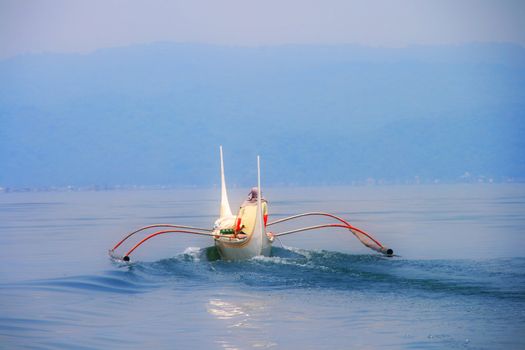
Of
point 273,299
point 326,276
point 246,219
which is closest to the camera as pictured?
point 273,299

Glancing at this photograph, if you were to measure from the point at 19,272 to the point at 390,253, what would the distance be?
1281 cm

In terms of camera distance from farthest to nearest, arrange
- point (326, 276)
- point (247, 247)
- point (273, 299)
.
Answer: point (247, 247) < point (326, 276) < point (273, 299)

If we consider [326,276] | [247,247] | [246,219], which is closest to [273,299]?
[326,276]

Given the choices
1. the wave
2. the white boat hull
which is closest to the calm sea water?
the wave

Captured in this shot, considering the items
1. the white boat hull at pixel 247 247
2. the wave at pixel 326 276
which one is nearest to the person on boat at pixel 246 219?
the white boat hull at pixel 247 247

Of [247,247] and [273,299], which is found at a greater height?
[247,247]

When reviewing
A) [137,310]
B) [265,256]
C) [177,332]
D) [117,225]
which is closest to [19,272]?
[265,256]

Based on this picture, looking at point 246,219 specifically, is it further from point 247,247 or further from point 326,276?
point 326,276

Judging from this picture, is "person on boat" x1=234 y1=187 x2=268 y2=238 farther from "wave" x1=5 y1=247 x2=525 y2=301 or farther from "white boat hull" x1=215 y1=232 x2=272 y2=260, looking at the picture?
Answer: "wave" x1=5 y1=247 x2=525 y2=301

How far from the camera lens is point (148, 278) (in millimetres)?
29109

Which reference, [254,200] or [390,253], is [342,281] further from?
[254,200]

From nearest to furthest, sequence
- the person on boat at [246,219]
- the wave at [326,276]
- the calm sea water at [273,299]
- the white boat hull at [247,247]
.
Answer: the calm sea water at [273,299]
the wave at [326,276]
the white boat hull at [247,247]
the person on boat at [246,219]

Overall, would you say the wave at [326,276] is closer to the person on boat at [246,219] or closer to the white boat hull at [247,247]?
the white boat hull at [247,247]

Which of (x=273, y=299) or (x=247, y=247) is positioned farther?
(x=247, y=247)
